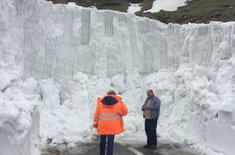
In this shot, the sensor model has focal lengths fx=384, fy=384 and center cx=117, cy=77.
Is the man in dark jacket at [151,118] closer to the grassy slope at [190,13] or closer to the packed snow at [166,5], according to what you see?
the grassy slope at [190,13]

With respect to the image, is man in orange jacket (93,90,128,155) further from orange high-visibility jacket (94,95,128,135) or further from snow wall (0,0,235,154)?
snow wall (0,0,235,154)

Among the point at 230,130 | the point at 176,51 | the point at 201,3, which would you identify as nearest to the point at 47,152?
the point at 230,130

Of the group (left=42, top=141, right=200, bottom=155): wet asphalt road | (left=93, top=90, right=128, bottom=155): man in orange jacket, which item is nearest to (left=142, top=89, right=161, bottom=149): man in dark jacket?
(left=42, top=141, right=200, bottom=155): wet asphalt road

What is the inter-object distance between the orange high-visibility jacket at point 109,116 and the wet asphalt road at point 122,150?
1.57m

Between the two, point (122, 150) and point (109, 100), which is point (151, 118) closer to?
point (122, 150)

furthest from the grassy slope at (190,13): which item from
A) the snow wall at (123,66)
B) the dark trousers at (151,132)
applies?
the dark trousers at (151,132)

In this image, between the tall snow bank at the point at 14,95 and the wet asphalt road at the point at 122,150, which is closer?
the tall snow bank at the point at 14,95

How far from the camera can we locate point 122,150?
10070 millimetres

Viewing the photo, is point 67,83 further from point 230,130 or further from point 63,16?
point 230,130

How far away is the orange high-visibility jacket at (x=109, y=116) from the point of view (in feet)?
27.1

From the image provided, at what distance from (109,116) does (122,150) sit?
210 centimetres

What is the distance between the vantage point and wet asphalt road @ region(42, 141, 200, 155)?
9.64m

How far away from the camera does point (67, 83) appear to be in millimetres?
14297

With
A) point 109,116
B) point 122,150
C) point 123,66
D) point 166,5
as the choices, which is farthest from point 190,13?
point 109,116
